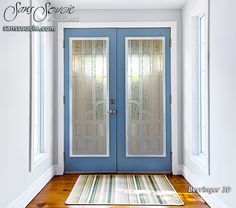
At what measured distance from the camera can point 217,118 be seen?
10.5 ft

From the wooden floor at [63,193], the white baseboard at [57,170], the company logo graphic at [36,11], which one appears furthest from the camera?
the white baseboard at [57,170]

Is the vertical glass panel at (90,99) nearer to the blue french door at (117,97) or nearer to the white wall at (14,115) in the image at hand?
the blue french door at (117,97)

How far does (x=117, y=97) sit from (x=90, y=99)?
408 mm

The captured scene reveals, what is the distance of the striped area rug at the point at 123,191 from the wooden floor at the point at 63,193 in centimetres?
7

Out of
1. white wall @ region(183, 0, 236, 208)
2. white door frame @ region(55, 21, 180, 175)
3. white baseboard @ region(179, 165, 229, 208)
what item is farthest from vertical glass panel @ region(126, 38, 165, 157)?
white wall @ region(183, 0, 236, 208)

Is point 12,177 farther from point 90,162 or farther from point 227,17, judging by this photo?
point 227,17

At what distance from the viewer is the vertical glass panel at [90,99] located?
16.0 ft

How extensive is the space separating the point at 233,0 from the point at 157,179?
104 inches

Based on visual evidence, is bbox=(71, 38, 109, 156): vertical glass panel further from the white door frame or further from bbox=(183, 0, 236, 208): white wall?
bbox=(183, 0, 236, 208): white wall

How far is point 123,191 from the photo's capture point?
154 inches

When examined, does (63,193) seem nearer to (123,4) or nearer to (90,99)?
(90,99)

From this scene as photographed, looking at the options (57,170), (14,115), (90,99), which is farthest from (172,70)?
(14,115)

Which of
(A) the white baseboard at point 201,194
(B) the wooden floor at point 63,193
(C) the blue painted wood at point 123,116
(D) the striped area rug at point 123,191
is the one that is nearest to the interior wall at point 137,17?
(C) the blue painted wood at point 123,116

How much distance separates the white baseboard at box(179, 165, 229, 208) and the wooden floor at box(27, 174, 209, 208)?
6 cm
